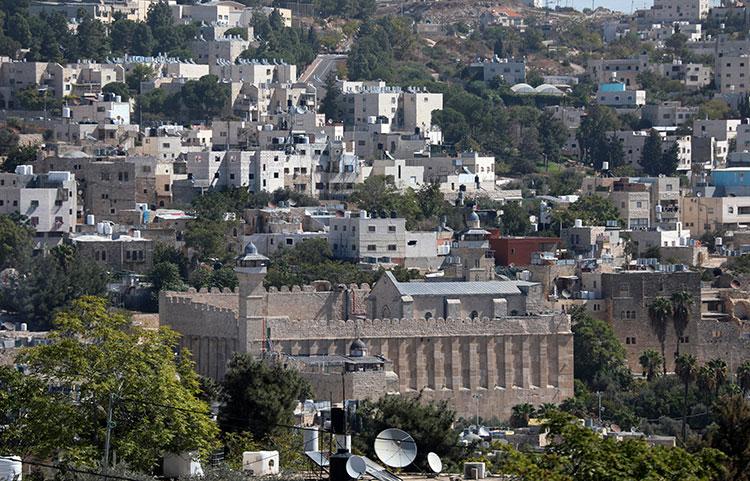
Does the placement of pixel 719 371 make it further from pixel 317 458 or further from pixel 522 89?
pixel 522 89

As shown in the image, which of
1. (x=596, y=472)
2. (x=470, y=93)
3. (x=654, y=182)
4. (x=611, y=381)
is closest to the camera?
(x=596, y=472)

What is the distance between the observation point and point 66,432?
4034cm

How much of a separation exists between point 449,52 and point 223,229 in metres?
70.7

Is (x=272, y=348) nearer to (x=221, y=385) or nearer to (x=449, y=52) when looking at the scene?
(x=221, y=385)

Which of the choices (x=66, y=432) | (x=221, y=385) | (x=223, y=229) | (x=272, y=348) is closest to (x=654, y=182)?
(x=223, y=229)

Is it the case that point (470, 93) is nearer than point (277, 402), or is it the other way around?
point (277, 402)

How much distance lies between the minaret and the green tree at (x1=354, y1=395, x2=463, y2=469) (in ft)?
36.4

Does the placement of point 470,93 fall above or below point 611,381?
above

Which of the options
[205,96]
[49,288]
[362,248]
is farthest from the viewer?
[205,96]

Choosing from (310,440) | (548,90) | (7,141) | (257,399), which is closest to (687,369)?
(257,399)

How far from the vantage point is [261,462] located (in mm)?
39906

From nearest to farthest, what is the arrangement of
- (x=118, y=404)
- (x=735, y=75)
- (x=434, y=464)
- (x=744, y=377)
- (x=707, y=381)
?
(x=434, y=464) → (x=118, y=404) → (x=707, y=381) → (x=744, y=377) → (x=735, y=75)

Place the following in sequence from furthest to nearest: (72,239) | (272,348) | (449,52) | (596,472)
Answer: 1. (449,52)
2. (72,239)
3. (272,348)
4. (596,472)

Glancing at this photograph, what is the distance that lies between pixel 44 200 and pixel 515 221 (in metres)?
20.3
